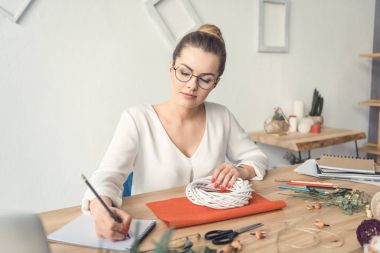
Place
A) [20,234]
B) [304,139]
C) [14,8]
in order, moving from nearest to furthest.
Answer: [20,234] < [14,8] < [304,139]

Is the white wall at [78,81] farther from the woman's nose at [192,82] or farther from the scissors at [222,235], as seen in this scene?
the scissors at [222,235]

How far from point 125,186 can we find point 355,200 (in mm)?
851

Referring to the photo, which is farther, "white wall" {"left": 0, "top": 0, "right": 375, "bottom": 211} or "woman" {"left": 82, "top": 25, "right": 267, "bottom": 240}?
"white wall" {"left": 0, "top": 0, "right": 375, "bottom": 211}

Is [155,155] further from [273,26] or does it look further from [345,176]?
[273,26]

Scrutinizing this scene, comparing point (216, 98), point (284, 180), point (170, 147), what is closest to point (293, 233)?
point (284, 180)

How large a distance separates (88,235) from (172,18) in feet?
6.96

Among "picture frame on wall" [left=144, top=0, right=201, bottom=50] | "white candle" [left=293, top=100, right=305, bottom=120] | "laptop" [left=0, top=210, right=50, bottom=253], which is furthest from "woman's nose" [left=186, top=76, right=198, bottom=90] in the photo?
"white candle" [left=293, top=100, right=305, bottom=120]

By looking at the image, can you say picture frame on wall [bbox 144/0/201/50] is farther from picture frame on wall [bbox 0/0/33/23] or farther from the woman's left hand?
the woman's left hand

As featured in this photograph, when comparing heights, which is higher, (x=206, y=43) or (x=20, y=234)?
(x=206, y=43)

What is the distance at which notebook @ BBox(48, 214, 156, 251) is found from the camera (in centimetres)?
82

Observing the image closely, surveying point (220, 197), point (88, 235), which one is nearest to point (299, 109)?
point (220, 197)

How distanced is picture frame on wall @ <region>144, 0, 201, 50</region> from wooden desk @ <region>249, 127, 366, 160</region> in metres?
1.08

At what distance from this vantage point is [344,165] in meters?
1.47

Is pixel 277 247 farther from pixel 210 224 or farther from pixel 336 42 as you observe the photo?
pixel 336 42
